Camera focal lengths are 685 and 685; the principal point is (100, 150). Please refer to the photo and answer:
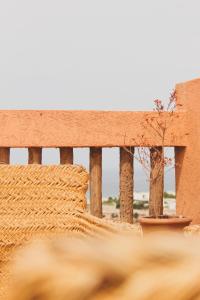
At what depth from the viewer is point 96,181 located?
5277 millimetres

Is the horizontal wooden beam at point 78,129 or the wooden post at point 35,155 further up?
the horizontal wooden beam at point 78,129

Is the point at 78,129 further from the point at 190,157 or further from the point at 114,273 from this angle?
the point at 114,273

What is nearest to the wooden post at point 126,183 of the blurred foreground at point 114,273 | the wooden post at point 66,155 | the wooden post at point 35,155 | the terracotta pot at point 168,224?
the wooden post at point 66,155

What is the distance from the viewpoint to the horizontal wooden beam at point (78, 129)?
5.05 metres

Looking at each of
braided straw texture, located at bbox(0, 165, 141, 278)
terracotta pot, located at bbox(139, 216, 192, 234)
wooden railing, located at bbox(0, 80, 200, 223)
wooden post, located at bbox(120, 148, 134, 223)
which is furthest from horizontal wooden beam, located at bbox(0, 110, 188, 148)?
terracotta pot, located at bbox(139, 216, 192, 234)

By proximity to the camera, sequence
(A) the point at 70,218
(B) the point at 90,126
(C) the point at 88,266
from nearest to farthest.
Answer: (C) the point at 88,266, (A) the point at 70,218, (B) the point at 90,126

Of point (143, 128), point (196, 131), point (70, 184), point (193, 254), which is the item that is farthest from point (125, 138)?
point (193, 254)

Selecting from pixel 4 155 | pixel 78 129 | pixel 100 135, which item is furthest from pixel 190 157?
pixel 4 155

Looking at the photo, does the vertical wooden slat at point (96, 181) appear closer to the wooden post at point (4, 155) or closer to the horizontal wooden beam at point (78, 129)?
the horizontal wooden beam at point (78, 129)

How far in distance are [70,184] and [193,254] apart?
8.75 feet

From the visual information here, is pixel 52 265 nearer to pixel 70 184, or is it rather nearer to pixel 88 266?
pixel 88 266

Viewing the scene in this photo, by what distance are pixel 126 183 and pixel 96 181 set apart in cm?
23

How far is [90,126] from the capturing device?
5.18 metres

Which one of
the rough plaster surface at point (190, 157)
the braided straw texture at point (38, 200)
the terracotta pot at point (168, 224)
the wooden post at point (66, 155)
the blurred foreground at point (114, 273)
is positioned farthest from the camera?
the rough plaster surface at point (190, 157)
